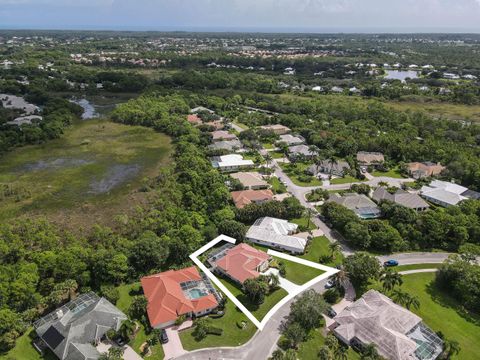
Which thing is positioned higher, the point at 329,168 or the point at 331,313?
the point at 329,168

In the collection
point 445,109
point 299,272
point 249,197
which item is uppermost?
point 445,109

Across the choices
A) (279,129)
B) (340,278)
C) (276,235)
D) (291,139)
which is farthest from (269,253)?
(279,129)

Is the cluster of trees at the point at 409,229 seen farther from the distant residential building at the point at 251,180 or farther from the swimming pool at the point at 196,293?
the swimming pool at the point at 196,293

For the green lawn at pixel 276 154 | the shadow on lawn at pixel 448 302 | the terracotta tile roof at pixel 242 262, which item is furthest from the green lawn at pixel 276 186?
the shadow on lawn at pixel 448 302

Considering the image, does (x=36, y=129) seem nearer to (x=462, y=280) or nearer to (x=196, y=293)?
(x=196, y=293)

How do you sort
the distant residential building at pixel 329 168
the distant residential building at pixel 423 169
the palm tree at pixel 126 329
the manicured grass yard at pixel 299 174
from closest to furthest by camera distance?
the palm tree at pixel 126 329
the manicured grass yard at pixel 299 174
the distant residential building at pixel 423 169
the distant residential building at pixel 329 168

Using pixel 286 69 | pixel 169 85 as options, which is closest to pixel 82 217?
pixel 169 85

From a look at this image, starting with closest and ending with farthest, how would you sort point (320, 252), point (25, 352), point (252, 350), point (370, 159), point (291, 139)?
point (25, 352) → point (252, 350) → point (320, 252) → point (370, 159) → point (291, 139)
